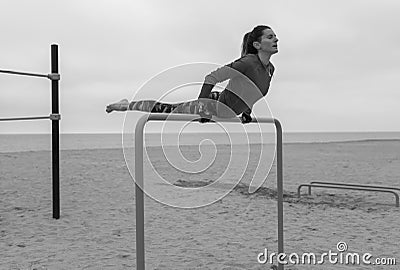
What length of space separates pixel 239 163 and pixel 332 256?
4.68 ft

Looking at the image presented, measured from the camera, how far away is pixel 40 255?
4.38 m

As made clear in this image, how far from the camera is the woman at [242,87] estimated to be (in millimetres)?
2994

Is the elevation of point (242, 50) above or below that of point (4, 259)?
above

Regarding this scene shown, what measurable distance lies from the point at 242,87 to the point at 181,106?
410mm

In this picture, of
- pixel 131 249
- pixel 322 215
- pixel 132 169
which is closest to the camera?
pixel 132 169

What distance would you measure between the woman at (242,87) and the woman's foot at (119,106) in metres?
0.10

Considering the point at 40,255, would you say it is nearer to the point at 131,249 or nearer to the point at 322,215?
the point at 131,249

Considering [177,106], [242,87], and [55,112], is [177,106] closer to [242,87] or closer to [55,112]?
[242,87]

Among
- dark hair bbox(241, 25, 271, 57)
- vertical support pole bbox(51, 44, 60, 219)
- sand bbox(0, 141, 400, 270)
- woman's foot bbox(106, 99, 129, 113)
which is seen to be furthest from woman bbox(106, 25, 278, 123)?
vertical support pole bbox(51, 44, 60, 219)

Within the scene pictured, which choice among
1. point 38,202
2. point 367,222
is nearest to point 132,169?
point 367,222
